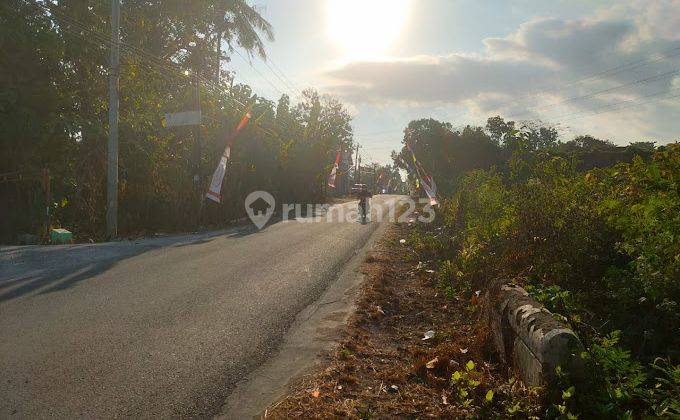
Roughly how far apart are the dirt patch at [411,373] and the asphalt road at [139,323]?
85 cm

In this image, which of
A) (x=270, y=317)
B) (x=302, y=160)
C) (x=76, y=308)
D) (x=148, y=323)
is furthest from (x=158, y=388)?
(x=302, y=160)

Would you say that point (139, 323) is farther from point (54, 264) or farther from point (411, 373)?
point (54, 264)

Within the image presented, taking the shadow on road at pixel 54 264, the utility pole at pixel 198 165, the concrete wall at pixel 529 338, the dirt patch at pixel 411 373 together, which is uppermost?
the utility pole at pixel 198 165

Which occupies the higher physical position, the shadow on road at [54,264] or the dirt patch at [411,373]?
the shadow on road at [54,264]

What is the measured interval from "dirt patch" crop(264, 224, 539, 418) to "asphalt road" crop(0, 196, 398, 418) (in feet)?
2.79

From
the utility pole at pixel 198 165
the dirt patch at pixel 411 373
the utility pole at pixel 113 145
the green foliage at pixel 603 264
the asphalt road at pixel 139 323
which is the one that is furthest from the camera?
the utility pole at pixel 198 165

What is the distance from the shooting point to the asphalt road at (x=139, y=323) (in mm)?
4504

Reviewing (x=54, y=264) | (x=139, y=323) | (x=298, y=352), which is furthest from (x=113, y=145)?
(x=298, y=352)

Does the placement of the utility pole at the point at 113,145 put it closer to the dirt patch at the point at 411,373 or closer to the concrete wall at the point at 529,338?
the dirt patch at the point at 411,373

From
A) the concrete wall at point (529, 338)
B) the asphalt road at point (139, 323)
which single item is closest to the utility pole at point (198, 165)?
the asphalt road at point (139, 323)

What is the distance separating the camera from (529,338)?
4309mm

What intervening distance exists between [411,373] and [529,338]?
1.28 metres

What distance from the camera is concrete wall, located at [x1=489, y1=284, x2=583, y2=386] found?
3.87 meters

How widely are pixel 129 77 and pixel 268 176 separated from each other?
12031 millimetres
